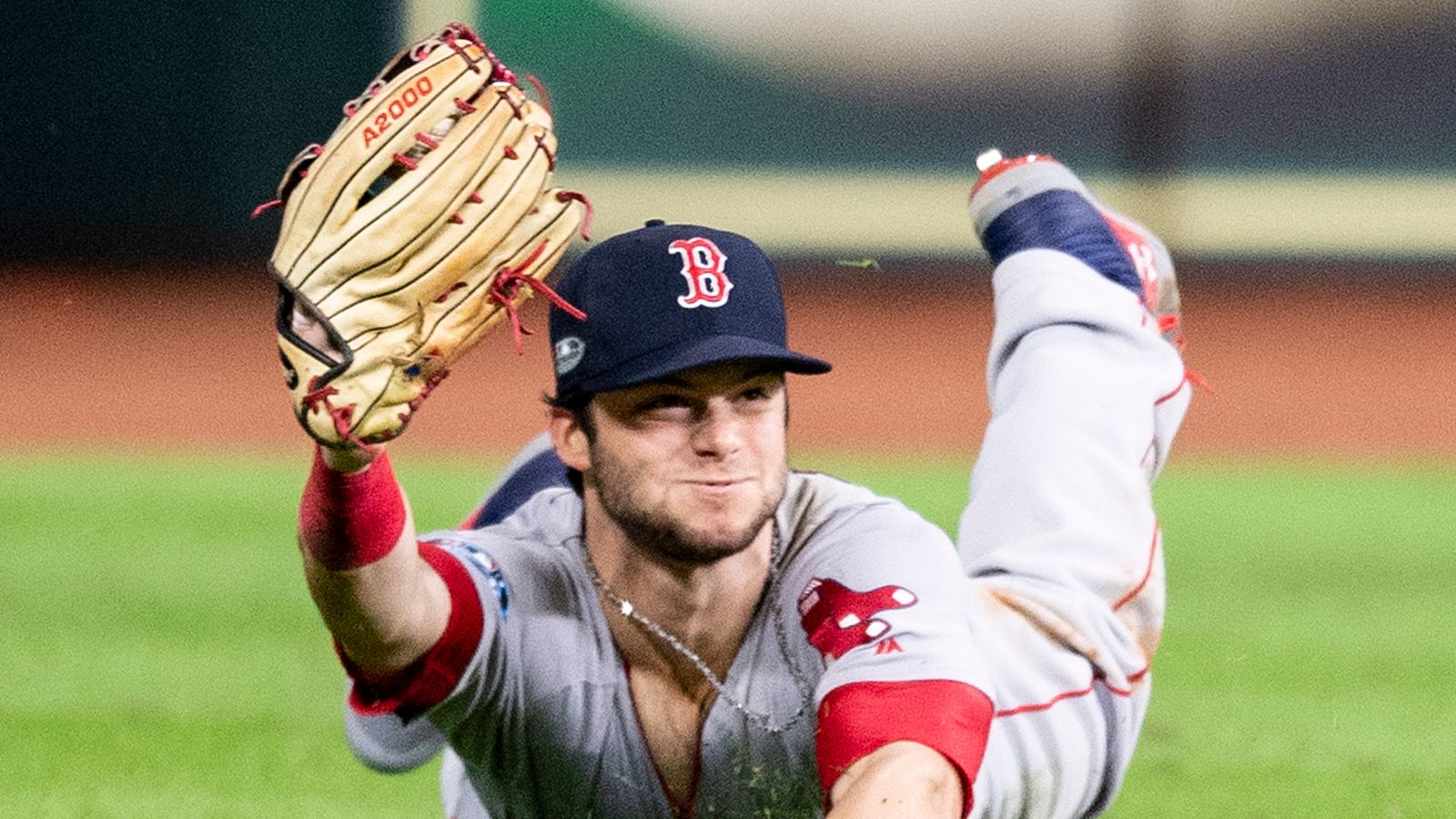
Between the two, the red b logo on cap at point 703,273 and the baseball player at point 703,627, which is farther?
the red b logo on cap at point 703,273

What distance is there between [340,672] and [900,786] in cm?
282

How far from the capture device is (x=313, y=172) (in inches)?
94.0

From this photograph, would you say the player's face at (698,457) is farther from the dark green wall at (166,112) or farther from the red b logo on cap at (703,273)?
the dark green wall at (166,112)

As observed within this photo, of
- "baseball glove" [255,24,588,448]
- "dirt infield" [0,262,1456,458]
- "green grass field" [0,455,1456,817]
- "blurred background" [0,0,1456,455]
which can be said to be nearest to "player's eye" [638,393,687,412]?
"baseball glove" [255,24,588,448]

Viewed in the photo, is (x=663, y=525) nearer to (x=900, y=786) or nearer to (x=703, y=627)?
(x=703, y=627)

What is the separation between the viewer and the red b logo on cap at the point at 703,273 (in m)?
2.66

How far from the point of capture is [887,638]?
2.62 meters

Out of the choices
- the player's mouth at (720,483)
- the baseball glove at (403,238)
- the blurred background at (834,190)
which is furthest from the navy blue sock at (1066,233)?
the blurred background at (834,190)

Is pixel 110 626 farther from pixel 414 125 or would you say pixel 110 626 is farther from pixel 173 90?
pixel 173 90

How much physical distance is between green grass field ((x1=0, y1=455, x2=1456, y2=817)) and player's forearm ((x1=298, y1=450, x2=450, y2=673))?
1.35m

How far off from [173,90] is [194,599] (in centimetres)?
565

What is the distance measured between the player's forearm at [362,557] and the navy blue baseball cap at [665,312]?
346 millimetres

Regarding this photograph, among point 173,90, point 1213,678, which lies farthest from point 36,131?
point 1213,678

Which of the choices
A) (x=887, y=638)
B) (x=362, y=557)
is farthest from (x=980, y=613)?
(x=362, y=557)
